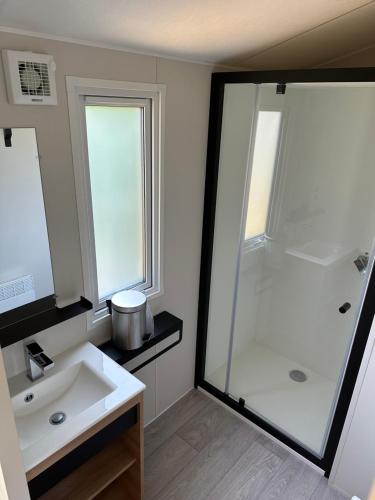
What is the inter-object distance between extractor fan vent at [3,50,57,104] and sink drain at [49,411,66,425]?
1217 millimetres

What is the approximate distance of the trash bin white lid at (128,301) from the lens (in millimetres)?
1784

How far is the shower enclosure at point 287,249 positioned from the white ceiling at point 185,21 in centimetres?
23

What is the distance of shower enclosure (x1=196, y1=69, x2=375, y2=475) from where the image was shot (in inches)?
84.7

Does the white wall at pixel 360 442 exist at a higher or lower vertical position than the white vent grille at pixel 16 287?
lower

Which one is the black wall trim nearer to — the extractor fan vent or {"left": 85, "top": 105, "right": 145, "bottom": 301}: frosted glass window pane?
{"left": 85, "top": 105, "right": 145, "bottom": 301}: frosted glass window pane

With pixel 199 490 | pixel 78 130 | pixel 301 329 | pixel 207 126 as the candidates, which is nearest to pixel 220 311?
pixel 301 329

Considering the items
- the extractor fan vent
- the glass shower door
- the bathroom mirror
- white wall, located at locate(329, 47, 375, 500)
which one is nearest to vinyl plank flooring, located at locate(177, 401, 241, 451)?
the glass shower door

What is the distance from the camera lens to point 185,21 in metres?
1.39

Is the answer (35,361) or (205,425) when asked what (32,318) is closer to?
(35,361)

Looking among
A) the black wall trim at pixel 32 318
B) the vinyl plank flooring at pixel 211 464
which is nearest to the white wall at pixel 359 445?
the vinyl plank flooring at pixel 211 464

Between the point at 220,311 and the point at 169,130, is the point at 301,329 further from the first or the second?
the point at 169,130

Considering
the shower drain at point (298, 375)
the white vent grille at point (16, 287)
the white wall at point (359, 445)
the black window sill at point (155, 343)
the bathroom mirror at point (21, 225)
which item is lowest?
the shower drain at point (298, 375)

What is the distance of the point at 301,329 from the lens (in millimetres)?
2852

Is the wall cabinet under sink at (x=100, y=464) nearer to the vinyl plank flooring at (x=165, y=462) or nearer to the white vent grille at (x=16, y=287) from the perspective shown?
the vinyl plank flooring at (x=165, y=462)
